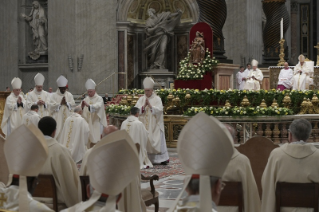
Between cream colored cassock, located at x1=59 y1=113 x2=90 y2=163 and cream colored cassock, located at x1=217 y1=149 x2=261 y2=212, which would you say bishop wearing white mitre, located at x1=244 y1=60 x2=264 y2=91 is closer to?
cream colored cassock, located at x1=59 y1=113 x2=90 y2=163

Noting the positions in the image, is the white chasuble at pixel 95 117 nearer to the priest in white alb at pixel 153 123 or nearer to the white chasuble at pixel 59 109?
the white chasuble at pixel 59 109

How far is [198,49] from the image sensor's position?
57.0ft

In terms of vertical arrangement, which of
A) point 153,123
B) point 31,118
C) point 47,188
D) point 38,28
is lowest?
point 47,188

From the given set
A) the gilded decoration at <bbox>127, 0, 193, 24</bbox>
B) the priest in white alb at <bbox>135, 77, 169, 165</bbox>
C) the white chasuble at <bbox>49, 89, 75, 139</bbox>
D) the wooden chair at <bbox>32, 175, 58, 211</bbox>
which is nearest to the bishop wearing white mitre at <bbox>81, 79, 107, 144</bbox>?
the white chasuble at <bbox>49, 89, 75, 139</bbox>

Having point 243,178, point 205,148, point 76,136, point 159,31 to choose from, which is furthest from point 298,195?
point 159,31

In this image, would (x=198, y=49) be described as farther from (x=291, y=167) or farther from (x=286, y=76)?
(x=291, y=167)

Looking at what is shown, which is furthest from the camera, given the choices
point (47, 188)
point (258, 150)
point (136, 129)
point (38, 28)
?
point (38, 28)

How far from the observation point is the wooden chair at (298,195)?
507 cm

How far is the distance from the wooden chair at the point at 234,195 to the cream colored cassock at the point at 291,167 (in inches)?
13.4

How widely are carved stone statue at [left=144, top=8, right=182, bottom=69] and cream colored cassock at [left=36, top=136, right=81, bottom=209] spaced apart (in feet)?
70.5

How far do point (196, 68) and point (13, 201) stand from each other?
1288 centimetres

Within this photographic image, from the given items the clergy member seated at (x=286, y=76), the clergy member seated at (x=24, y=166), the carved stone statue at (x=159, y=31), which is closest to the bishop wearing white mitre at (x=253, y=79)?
the clergy member seated at (x=286, y=76)

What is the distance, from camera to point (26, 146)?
4648 millimetres

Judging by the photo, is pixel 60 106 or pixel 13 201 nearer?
pixel 13 201
